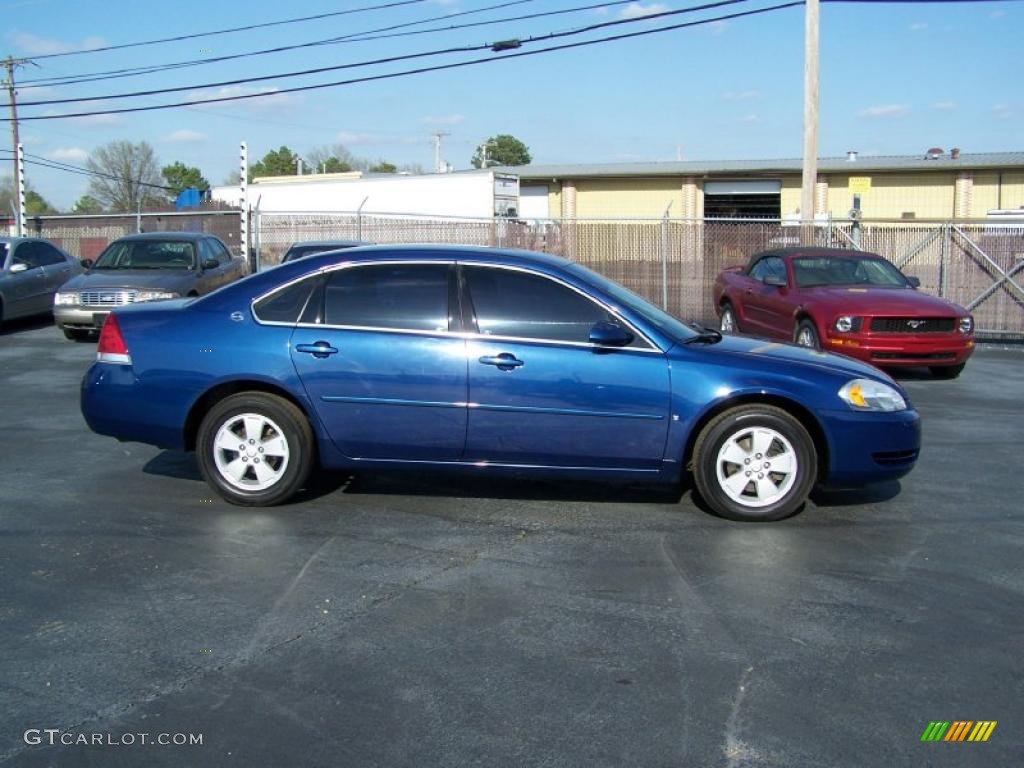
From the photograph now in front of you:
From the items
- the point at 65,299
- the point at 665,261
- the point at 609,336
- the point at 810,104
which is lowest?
the point at 609,336

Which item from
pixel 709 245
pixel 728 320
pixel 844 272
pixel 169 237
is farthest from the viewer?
pixel 709 245

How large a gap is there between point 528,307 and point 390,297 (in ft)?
2.79

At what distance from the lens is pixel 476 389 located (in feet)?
19.0

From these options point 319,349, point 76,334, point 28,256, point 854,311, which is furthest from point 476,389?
point 28,256

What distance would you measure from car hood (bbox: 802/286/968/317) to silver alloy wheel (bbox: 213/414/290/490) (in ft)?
25.0

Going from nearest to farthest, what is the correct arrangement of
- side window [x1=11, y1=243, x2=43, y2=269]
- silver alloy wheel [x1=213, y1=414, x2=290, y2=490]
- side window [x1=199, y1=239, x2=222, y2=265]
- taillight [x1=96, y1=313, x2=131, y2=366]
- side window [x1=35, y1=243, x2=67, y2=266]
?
silver alloy wheel [x1=213, y1=414, x2=290, y2=490] → taillight [x1=96, y1=313, x2=131, y2=366] → side window [x1=199, y1=239, x2=222, y2=265] → side window [x1=11, y1=243, x2=43, y2=269] → side window [x1=35, y1=243, x2=67, y2=266]

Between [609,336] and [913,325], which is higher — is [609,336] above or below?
above

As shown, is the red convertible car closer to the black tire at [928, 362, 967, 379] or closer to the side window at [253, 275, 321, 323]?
the black tire at [928, 362, 967, 379]

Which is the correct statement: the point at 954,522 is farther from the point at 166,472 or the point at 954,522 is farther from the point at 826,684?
the point at 166,472

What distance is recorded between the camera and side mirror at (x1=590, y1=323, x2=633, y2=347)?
576cm

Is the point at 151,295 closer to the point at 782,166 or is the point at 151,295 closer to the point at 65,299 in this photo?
the point at 65,299

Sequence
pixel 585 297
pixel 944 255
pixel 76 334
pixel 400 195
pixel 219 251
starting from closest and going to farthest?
pixel 585 297 → pixel 76 334 → pixel 219 251 → pixel 944 255 → pixel 400 195

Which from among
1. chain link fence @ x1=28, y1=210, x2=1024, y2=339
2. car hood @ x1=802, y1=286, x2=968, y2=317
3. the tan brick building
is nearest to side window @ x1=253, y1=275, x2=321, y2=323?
car hood @ x1=802, y1=286, x2=968, y2=317

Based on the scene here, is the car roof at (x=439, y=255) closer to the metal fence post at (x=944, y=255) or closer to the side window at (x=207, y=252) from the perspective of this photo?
the side window at (x=207, y=252)
